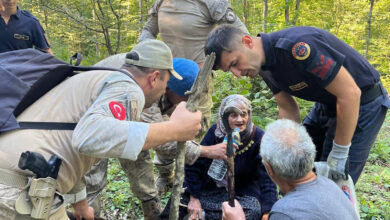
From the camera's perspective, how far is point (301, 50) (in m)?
1.97

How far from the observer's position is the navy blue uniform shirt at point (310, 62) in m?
1.96

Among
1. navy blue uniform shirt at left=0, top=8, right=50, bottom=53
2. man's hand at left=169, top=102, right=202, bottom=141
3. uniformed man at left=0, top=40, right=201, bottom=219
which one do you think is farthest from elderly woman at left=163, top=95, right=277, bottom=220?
navy blue uniform shirt at left=0, top=8, right=50, bottom=53

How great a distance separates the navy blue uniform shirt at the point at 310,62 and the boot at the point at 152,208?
5.75 ft

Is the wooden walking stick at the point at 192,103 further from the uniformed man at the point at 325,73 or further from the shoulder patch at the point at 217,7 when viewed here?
the shoulder patch at the point at 217,7

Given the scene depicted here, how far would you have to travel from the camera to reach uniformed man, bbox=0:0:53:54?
371 centimetres

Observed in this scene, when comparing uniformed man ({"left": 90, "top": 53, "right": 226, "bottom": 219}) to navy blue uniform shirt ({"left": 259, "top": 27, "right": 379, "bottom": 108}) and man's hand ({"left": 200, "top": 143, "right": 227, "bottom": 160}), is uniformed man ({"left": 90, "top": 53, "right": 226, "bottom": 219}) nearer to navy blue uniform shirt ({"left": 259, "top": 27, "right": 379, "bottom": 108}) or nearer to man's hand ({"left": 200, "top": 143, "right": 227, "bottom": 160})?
man's hand ({"left": 200, "top": 143, "right": 227, "bottom": 160})

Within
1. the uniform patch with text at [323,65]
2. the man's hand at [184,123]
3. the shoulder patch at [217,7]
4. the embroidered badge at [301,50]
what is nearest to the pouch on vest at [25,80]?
the man's hand at [184,123]

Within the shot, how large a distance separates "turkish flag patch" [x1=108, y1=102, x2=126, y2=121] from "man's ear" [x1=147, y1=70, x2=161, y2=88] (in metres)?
0.44

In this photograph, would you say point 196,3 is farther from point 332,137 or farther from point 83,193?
point 83,193

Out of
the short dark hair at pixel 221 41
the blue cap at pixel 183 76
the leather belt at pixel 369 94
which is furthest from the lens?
the blue cap at pixel 183 76

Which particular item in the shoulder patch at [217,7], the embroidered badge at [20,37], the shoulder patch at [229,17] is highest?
the shoulder patch at [217,7]

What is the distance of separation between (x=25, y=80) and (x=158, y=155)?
1988mm

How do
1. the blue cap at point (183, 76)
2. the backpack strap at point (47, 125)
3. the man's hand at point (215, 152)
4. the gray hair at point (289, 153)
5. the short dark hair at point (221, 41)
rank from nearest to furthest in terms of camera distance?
the backpack strap at point (47, 125)
the gray hair at point (289, 153)
the short dark hair at point (221, 41)
the blue cap at point (183, 76)
the man's hand at point (215, 152)

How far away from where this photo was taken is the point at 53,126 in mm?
1521
